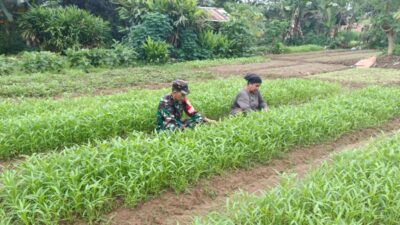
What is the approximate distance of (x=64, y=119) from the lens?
18.9 feet

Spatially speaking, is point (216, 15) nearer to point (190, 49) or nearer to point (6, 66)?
point (190, 49)

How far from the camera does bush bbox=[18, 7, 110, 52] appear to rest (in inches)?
669

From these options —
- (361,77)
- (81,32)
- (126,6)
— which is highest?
(126,6)

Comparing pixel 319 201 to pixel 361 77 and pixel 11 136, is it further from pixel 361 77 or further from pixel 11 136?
pixel 361 77

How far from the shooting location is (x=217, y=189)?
4.27m

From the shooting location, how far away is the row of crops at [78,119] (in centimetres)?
536

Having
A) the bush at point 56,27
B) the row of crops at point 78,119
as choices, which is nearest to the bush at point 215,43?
the bush at point 56,27

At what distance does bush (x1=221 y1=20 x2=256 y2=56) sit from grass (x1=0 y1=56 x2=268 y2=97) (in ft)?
18.5

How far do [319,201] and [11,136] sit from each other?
4.27 meters

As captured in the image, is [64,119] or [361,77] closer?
[64,119]

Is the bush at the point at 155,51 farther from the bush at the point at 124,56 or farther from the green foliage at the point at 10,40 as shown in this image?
the green foliage at the point at 10,40

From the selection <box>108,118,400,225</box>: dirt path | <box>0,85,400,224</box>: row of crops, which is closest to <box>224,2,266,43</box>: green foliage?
<box>0,85,400,224</box>: row of crops

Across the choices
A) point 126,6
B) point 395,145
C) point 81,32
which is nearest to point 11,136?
point 395,145

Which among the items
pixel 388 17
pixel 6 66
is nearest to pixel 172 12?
pixel 6 66
